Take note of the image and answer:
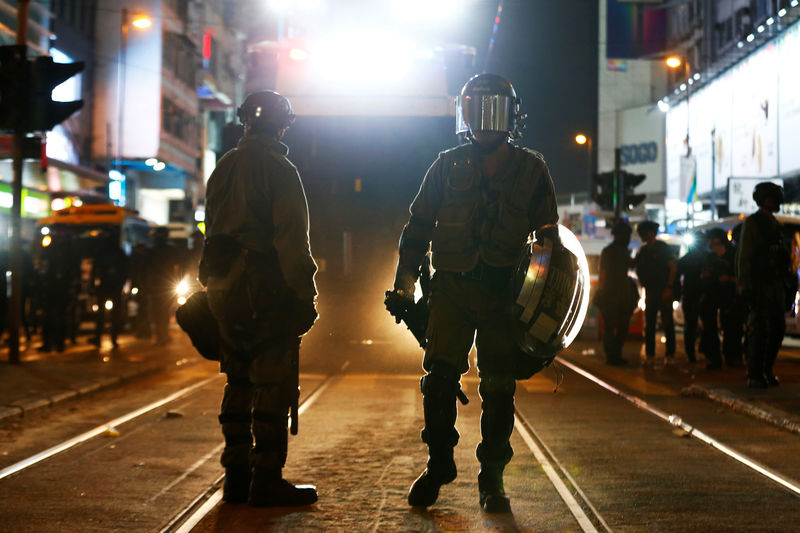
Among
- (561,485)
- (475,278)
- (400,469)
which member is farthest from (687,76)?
(475,278)

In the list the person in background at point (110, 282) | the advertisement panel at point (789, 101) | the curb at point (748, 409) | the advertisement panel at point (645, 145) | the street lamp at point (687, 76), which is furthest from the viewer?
the advertisement panel at point (645, 145)

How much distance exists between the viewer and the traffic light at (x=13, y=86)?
12125mm

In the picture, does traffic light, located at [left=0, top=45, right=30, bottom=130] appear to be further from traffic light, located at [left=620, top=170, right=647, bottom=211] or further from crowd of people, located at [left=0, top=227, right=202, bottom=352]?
traffic light, located at [left=620, top=170, right=647, bottom=211]

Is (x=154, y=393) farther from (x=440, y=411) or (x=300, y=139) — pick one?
(x=440, y=411)

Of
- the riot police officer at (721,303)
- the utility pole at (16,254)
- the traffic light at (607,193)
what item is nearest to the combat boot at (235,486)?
the utility pole at (16,254)

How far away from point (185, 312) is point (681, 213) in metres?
49.0

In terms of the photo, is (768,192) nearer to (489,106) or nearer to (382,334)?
(489,106)

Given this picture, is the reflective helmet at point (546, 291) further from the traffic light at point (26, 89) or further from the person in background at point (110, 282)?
the person in background at point (110, 282)

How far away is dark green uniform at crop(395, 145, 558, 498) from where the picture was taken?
491 centimetres

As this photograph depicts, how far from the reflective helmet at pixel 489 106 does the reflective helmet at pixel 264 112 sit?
0.86 metres

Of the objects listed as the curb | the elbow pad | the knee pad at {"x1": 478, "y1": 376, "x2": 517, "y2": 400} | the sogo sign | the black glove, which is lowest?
the curb

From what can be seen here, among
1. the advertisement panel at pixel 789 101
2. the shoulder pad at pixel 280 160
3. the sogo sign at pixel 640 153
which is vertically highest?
the sogo sign at pixel 640 153

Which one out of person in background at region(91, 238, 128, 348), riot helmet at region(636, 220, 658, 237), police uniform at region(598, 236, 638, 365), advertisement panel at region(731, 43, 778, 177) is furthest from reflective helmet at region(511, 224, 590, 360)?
advertisement panel at region(731, 43, 778, 177)

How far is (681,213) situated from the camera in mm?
51875
